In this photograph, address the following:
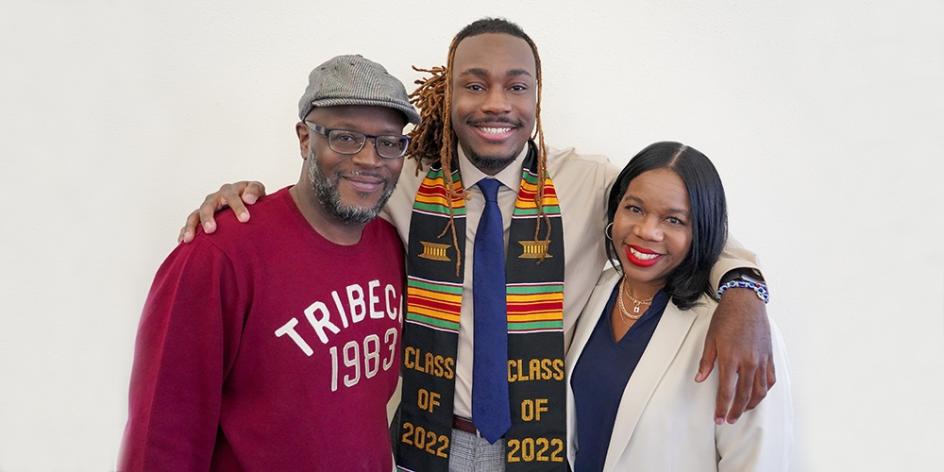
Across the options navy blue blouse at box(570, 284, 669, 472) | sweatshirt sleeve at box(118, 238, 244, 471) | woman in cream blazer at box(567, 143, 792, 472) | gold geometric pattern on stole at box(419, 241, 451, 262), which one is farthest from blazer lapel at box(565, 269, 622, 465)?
sweatshirt sleeve at box(118, 238, 244, 471)

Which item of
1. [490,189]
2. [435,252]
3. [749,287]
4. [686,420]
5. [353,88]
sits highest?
[353,88]

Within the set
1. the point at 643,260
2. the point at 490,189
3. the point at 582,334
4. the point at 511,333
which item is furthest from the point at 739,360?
the point at 490,189

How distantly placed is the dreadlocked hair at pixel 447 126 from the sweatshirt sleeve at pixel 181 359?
0.74m

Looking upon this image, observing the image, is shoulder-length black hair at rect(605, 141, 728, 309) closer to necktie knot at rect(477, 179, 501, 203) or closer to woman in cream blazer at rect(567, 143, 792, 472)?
woman in cream blazer at rect(567, 143, 792, 472)

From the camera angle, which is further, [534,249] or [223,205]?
[534,249]

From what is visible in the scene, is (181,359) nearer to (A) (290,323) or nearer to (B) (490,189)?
→ (A) (290,323)

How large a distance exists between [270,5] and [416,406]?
5.41 ft

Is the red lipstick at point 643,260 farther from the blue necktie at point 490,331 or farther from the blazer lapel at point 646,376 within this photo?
the blue necktie at point 490,331

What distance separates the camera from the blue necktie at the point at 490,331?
1802 millimetres

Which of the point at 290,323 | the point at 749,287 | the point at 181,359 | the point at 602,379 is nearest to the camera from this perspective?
the point at 181,359

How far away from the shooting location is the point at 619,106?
2.39 meters

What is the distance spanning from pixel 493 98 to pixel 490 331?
28.5 inches

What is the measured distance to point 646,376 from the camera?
5.28 ft

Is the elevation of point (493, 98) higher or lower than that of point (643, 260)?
higher
